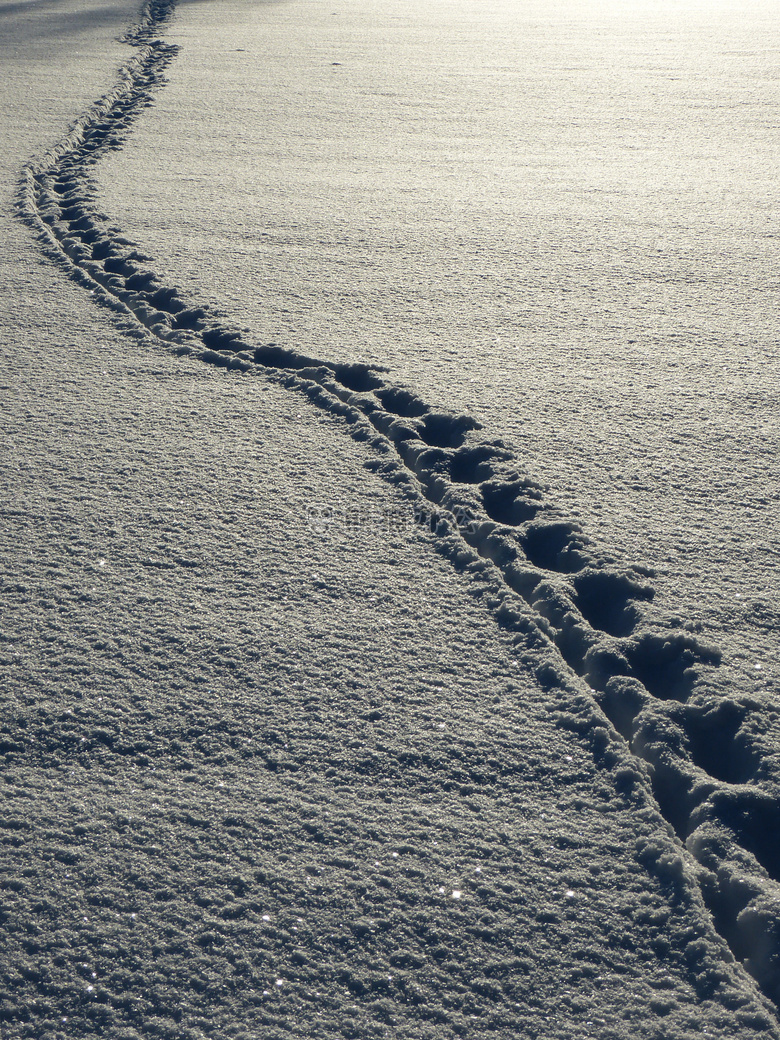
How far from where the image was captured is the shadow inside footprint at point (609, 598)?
58.2 inches

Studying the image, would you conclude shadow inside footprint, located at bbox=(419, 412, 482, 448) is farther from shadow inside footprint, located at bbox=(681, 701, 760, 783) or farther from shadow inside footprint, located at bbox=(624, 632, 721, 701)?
shadow inside footprint, located at bbox=(681, 701, 760, 783)

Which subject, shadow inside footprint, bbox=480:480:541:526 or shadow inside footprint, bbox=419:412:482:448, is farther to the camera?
shadow inside footprint, bbox=419:412:482:448

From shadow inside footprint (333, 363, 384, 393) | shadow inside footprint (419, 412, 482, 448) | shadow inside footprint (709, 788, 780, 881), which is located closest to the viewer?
shadow inside footprint (709, 788, 780, 881)

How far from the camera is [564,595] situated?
152 centimetres

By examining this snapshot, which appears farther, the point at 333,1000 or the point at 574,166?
the point at 574,166

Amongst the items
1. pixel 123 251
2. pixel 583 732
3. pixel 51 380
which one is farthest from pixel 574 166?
pixel 583 732

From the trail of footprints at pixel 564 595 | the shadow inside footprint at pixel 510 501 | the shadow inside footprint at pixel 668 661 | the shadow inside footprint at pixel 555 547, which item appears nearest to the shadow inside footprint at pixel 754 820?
the trail of footprints at pixel 564 595

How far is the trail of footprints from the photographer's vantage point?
112cm

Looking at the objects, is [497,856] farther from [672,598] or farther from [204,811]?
[672,598]

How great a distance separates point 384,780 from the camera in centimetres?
120

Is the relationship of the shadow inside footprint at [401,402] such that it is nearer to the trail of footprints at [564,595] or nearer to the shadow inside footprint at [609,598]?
the trail of footprints at [564,595]

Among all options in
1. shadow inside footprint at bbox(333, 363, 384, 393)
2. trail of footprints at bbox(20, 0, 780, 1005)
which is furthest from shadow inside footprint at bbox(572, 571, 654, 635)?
shadow inside footprint at bbox(333, 363, 384, 393)

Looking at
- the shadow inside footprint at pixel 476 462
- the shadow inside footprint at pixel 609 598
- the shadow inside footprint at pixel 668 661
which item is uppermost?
the shadow inside footprint at pixel 476 462

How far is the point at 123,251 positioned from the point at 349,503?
1.60 meters
